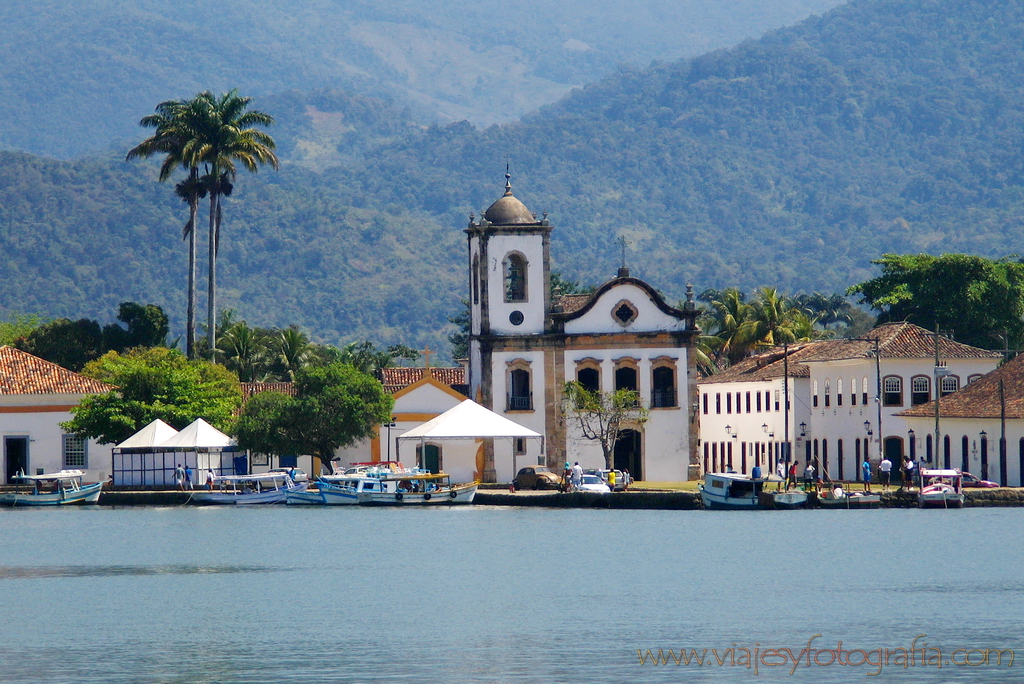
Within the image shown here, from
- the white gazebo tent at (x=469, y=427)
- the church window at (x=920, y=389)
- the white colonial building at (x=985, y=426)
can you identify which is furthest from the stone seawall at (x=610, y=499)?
the church window at (x=920, y=389)

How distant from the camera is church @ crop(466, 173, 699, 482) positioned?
75750mm

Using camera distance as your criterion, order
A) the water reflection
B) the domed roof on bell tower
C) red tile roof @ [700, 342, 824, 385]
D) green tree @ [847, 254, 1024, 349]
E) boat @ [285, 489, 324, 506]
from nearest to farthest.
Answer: the water reflection
boat @ [285, 489, 324, 506]
the domed roof on bell tower
red tile roof @ [700, 342, 824, 385]
green tree @ [847, 254, 1024, 349]

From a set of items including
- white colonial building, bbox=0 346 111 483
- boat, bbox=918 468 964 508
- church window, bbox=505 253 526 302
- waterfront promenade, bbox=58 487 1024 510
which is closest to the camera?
boat, bbox=918 468 964 508

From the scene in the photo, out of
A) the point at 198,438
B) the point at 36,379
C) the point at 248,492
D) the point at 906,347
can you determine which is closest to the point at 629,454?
the point at 906,347

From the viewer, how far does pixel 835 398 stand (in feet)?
264

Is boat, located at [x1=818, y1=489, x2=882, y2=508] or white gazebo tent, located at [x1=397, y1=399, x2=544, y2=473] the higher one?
white gazebo tent, located at [x1=397, y1=399, x2=544, y2=473]

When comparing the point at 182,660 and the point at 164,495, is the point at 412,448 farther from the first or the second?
the point at 182,660

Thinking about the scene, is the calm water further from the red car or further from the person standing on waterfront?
the person standing on waterfront

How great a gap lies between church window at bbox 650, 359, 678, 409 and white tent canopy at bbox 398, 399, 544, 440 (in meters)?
7.83

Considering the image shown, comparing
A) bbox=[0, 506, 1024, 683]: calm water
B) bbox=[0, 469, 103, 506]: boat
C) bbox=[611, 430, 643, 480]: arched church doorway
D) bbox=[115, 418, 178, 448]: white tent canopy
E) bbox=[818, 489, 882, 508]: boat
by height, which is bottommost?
bbox=[0, 506, 1024, 683]: calm water

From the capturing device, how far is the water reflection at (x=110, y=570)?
4225cm

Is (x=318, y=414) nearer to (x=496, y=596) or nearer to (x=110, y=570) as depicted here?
(x=110, y=570)

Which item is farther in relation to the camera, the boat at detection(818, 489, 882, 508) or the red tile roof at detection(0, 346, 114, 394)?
the red tile roof at detection(0, 346, 114, 394)

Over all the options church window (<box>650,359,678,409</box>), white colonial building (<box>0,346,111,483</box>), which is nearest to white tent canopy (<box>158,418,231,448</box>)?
white colonial building (<box>0,346,111,483</box>)
